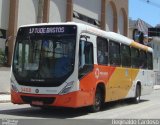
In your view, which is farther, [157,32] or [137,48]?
[157,32]

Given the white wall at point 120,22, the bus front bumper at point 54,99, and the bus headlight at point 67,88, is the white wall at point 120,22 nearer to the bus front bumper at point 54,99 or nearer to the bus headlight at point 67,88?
A: the bus front bumper at point 54,99

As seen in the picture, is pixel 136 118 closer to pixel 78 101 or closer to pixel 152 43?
pixel 78 101

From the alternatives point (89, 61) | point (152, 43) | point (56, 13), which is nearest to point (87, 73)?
point (89, 61)

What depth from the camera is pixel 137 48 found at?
21859mm

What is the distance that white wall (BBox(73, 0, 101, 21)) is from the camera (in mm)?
40188

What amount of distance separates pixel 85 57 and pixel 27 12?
17924mm

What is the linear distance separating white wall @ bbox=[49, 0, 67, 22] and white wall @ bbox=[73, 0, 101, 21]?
74.9 inches

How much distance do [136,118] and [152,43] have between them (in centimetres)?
5843

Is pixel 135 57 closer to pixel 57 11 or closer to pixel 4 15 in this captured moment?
pixel 4 15

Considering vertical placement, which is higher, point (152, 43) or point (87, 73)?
point (152, 43)

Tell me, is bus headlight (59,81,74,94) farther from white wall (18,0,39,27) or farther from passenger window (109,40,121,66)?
white wall (18,0,39,27)

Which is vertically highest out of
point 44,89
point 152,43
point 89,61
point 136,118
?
point 152,43

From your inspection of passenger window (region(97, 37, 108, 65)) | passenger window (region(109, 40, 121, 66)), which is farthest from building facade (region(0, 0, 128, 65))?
passenger window (region(97, 37, 108, 65))

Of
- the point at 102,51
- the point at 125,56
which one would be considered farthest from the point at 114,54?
the point at 125,56
